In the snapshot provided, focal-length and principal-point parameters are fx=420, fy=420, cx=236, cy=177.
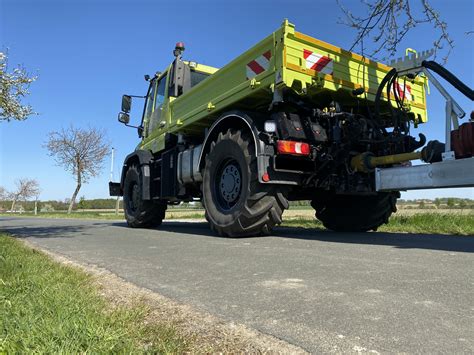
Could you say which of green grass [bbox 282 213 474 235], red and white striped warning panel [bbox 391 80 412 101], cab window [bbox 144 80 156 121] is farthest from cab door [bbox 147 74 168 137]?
green grass [bbox 282 213 474 235]

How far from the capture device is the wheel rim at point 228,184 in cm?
636

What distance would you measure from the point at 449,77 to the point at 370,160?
1.32 metres

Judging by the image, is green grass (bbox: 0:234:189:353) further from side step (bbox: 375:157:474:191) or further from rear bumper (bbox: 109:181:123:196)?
rear bumper (bbox: 109:181:123:196)

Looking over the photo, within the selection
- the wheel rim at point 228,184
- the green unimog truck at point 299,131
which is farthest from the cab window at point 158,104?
the wheel rim at point 228,184

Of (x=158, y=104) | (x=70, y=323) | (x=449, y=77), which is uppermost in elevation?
(x=158, y=104)

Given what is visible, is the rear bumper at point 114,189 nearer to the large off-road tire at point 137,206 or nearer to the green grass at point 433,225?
the large off-road tire at point 137,206

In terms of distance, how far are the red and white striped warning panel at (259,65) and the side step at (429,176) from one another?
2.02m

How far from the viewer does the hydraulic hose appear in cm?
450

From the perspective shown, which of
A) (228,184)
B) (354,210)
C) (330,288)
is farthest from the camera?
(354,210)

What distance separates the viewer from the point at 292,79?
17.1ft

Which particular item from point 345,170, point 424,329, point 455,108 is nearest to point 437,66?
point 455,108

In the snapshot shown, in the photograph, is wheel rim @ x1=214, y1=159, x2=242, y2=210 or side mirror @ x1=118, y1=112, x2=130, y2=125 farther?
side mirror @ x1=118, y1=112, x2=130, y2=125

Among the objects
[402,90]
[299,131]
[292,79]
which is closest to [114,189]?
[299,131]

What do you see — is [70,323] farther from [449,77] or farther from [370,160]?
[449,77]
